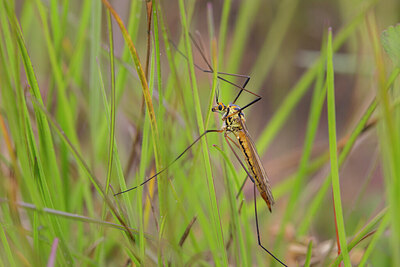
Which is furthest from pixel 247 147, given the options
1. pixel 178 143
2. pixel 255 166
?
pixel 178 143

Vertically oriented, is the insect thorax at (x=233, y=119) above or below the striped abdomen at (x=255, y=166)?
above

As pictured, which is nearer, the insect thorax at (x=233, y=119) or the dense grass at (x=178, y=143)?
the dense grass at (x=178, y=143)

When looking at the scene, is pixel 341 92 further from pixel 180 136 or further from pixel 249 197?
pixel 180 136

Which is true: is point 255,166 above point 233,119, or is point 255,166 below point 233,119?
below

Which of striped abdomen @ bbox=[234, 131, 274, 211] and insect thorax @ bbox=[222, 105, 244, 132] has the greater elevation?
insect thorax @ bbox=[222, 105, 244, 132]

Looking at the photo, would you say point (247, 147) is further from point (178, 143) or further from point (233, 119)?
point (178, 143)
